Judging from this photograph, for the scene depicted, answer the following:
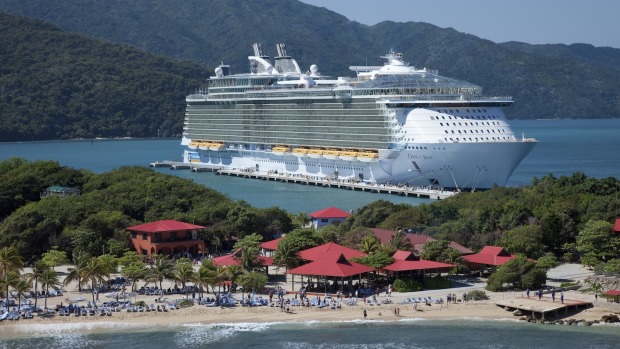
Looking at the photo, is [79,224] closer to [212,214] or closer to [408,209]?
[212,214]

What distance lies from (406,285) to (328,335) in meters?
7.38

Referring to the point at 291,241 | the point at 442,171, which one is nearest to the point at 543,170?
the point at 442,171

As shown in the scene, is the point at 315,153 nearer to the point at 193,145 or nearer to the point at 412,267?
the point at 193,145

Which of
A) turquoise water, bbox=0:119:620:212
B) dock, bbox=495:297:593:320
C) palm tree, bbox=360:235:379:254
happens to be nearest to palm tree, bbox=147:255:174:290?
palm tree, bbox=360:235:379:254

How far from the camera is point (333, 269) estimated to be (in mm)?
43656

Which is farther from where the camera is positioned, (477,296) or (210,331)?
(477,296)

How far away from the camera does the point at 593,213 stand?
53406 mm

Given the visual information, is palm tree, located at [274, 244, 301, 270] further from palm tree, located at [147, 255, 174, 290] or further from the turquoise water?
the turquoise water

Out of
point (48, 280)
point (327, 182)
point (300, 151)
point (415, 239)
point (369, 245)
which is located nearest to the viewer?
point (48, 280)

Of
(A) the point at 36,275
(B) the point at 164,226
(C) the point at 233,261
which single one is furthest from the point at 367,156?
(A) the point at 36,275

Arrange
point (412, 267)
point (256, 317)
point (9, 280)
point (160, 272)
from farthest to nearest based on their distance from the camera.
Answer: point (412, 267), point (160, 272), point (9, 280), point (256, 317)

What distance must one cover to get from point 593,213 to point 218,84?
78368mm

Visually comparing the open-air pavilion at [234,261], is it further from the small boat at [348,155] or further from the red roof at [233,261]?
the small boat at [348,155]

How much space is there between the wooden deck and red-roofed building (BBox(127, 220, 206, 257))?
19459 mm
